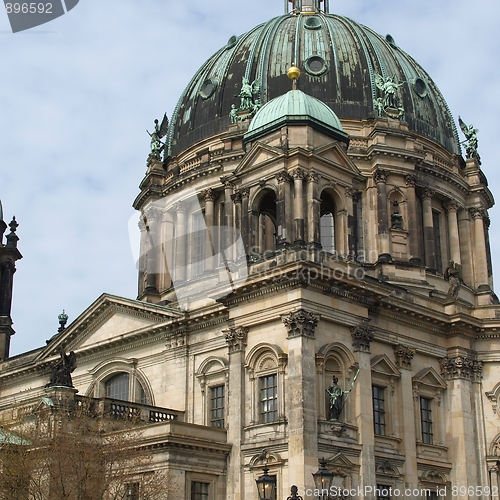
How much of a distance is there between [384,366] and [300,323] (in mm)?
5557

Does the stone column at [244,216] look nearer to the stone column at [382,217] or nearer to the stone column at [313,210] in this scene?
the stone column at [313,210]

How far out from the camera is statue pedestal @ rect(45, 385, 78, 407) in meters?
34.5

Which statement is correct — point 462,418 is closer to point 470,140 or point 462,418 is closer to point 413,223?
point 413,223

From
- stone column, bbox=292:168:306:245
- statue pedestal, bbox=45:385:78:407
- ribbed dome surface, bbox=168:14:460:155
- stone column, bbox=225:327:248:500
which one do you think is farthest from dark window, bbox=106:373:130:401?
ribbed dome surface, bbox=168:14:460:155

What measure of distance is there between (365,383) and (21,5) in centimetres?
1954

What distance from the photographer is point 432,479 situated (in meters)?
36.4

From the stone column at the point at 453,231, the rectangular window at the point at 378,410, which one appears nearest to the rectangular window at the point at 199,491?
the rectangular window at the point at 378,410

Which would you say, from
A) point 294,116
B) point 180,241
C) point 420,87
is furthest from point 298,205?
point 420,87

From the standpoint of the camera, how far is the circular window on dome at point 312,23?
53312 millimetres

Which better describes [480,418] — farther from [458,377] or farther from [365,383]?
[365,383]

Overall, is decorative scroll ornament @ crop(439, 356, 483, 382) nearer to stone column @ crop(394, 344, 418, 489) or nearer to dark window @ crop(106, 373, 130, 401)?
stone column @ crop(394, 344, 418, 489)

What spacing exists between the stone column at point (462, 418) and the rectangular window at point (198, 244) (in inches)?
585

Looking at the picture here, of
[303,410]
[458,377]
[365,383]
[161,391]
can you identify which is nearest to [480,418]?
[458,377]

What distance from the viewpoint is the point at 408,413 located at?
3616 cm
